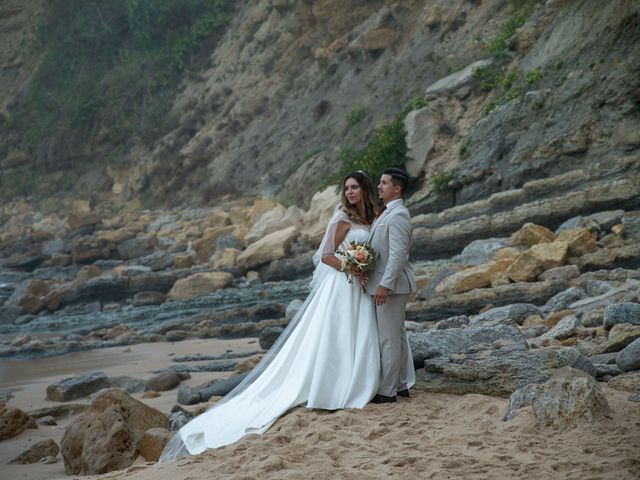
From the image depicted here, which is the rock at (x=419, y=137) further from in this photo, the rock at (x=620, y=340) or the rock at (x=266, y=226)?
the rock at (x=620, y=340)

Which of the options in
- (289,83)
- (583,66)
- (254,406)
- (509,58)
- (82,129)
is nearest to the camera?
(254,406)

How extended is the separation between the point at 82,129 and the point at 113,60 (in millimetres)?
6099

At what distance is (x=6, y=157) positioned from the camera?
54.1 metres

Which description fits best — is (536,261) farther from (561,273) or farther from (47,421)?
Result: (47,421)

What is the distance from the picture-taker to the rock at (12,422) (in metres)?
8.84

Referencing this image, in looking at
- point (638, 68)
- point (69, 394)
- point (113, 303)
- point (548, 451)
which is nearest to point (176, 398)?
point (69, 394)

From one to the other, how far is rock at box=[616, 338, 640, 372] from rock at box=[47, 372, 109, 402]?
301 inches

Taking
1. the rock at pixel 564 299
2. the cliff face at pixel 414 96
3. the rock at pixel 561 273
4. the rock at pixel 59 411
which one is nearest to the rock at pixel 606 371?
the rock at pixel 564 299

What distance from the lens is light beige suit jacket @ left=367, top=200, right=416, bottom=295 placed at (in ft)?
21.8

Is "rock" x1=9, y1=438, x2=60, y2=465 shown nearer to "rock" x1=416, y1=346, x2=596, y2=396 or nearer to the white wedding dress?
the white wedding dress

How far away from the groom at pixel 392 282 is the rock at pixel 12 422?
4481 mm

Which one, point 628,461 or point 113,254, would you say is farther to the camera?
point 113,254

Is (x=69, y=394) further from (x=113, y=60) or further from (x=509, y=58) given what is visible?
(x=113, y=60)

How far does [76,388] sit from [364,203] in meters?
6.27
